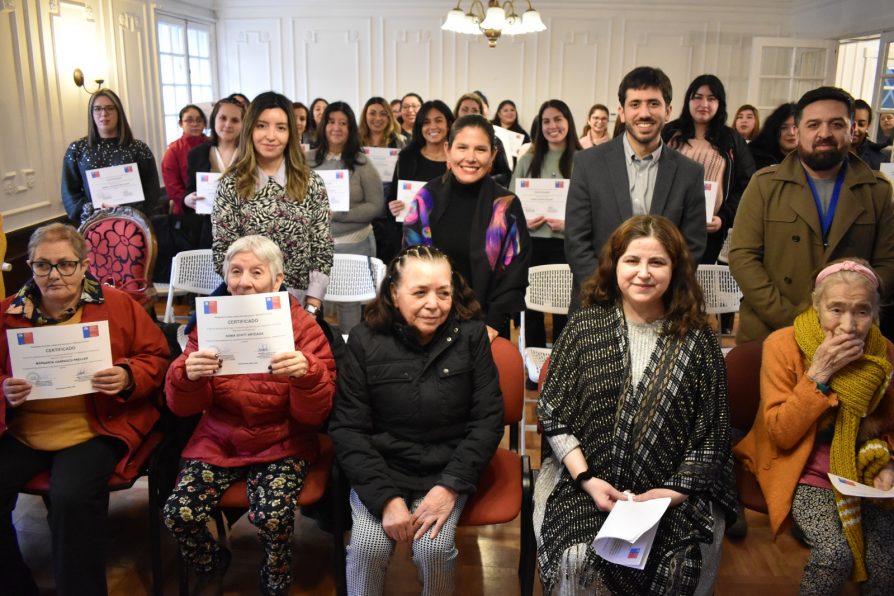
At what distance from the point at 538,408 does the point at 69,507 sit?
162 centimetres

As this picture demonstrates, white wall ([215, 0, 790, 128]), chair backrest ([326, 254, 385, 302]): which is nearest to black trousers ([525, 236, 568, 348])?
chair backrest ([326, 254, 385, 302])

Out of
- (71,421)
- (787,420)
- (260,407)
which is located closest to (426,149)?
(260,407)

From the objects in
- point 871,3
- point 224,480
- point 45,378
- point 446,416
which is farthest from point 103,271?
point 871,3

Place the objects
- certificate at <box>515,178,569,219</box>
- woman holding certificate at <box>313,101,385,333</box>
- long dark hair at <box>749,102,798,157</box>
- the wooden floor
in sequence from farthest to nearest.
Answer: long dark hair at <box>749,102,798,157</box> → woman holding certificate at <box>313,101,385,333</box> → certificate at <box>515,178,569,219</box> → the wooden floor

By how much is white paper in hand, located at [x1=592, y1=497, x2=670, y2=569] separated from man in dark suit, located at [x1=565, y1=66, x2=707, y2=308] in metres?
1.22

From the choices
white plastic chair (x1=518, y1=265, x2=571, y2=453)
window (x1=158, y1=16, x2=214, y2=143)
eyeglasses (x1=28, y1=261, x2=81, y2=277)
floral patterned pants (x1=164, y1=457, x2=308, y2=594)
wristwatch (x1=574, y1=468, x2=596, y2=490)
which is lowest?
floral patterned pants (x1=164, y1=457, x2=308, y2=594)

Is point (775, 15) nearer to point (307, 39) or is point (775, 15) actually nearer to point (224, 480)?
point (307, 39)

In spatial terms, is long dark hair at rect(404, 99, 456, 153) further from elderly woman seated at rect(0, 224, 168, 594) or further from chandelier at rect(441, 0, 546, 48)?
elderly woman seated at rect(0, 224, 168, 594)

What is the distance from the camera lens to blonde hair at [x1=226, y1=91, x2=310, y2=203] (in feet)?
10.4

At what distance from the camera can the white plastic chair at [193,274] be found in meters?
3.93

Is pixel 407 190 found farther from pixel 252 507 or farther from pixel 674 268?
pixel 252 507

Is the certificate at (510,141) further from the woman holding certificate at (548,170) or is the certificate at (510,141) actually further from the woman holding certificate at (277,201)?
the woman holding certificate at (277,201)

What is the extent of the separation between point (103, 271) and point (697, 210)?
303cm

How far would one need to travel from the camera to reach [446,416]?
247 centimetres
